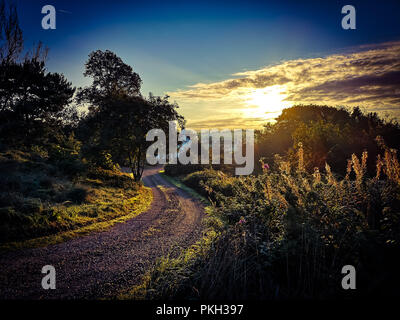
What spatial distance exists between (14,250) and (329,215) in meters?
7.85

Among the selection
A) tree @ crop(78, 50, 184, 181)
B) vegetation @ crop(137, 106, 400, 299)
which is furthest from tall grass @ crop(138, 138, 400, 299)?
tree @ crop(78, 50, 184, 181)

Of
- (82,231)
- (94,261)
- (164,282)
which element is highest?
(164,282)

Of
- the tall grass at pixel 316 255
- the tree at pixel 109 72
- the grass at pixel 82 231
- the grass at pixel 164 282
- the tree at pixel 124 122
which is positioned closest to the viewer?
the tall grass at pixel 316 255

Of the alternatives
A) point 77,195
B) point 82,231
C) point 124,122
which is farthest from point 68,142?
point 82,231

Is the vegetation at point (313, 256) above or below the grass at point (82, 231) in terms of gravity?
above

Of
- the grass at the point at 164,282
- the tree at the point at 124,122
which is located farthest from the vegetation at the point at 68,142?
the grass at the point at 164,282

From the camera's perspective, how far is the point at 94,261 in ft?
17.7

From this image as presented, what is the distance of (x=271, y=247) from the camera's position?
10.8 feet

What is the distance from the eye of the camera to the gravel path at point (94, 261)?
3.97m

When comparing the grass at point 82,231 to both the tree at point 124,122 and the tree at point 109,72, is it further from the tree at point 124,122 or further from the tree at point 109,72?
the tree at point 109,72

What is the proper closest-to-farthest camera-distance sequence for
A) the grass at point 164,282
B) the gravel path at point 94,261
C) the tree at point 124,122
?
the grass at point 164,282 < the gravel path at point 94,261 < the tree at point 124,122

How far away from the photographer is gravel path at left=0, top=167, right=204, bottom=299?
3969 mm

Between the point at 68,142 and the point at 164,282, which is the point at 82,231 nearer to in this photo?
the point at 164,282
